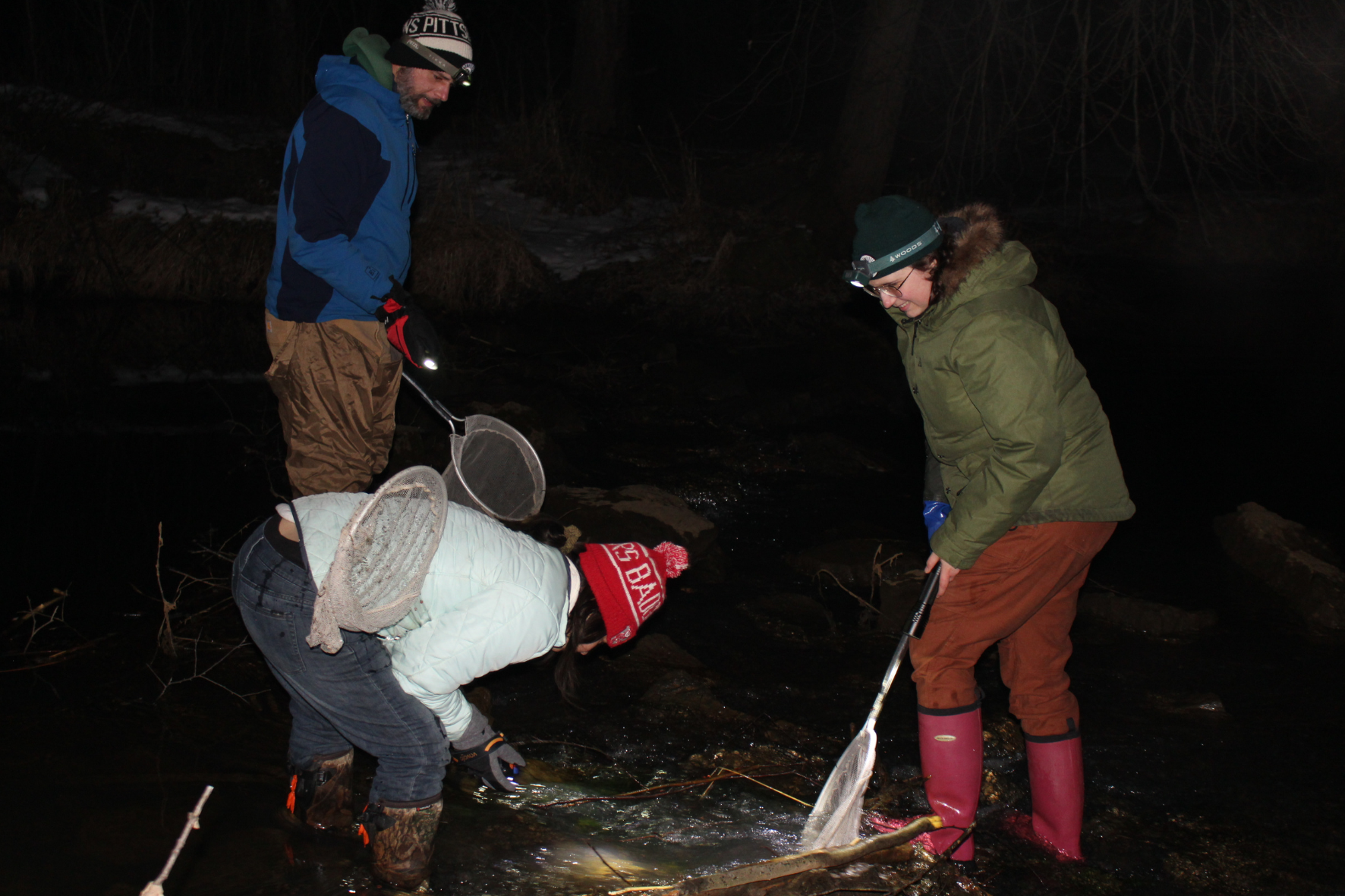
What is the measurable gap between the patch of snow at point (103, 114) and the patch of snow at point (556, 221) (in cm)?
258

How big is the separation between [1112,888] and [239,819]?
100 inches

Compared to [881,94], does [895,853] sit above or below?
below

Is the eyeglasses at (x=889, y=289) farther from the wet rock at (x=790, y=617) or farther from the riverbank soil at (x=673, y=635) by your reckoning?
the wet rock at (x=790, y=617)

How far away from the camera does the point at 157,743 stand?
3.12 metres

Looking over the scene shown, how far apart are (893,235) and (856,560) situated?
294 cm

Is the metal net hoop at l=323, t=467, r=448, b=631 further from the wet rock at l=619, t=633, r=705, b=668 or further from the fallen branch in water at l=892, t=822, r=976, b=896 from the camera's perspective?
the wet rock at l=619, t=633, r=705, b=668

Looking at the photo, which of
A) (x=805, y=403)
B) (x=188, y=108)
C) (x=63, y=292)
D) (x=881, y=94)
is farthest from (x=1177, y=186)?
(x=63, y=292)

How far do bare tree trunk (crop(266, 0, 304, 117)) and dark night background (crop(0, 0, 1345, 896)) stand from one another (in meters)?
0.09

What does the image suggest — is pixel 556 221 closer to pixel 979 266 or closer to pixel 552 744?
pixel 552 744

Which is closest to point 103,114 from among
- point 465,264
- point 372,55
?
point 465,264

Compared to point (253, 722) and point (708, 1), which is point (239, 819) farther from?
point (708, 1)

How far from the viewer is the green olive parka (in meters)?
2.45

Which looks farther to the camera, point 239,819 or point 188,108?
point 188,108

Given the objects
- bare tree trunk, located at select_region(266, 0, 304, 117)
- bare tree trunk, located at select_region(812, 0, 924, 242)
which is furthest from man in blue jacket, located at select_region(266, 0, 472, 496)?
bare tree trunk, located at select_region(266, 0, 304, 117)
